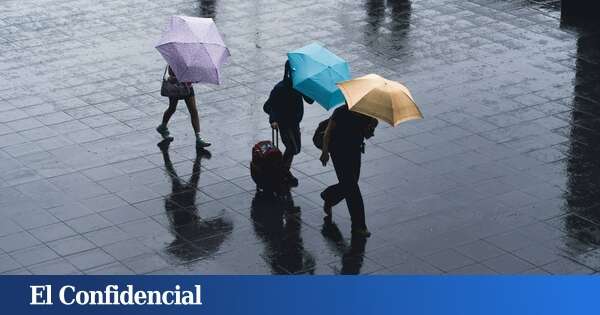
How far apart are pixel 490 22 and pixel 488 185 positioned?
7.20 m

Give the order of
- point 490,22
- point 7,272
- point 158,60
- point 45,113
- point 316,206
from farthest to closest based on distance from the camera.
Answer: point 490,22
point 158,60
point 45,113
point 316,206
point 7,272

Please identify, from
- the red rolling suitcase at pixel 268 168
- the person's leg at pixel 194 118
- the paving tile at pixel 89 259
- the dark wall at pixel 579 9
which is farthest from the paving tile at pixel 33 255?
the dark wall at pixel 579 9

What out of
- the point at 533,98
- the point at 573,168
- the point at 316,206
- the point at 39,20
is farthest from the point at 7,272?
the point at 39,20

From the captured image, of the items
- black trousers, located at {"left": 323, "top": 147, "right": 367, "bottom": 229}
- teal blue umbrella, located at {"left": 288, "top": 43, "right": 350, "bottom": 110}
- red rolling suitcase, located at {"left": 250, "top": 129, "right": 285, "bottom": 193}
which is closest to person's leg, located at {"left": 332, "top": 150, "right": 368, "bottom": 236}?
black trousers, located at {"left": 323, "top": 147, "right": 367, "bottom": 229}

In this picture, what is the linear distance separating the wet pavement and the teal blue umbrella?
1278 mm

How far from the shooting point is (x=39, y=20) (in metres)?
22.2

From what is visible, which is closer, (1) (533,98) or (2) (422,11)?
(1) (533,98)

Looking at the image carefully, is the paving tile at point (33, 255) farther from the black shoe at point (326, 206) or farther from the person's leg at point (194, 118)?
the person's leg at point (194, 118)

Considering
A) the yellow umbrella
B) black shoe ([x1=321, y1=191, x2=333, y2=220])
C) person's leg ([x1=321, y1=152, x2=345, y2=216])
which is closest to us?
the yellow umbrella

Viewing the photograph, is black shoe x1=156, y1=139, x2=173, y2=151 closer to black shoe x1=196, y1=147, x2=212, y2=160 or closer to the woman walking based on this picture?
the woman walking

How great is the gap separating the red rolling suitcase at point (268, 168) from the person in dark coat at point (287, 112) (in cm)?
13

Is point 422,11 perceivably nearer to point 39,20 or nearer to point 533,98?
Result: point 533,98

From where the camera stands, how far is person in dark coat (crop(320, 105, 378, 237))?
44.5 feet

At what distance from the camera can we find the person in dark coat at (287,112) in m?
14.7
